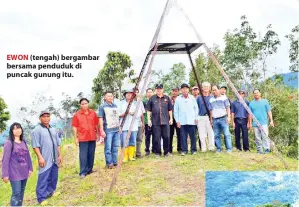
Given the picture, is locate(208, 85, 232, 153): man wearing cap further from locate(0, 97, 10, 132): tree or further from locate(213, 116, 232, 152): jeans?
locate(0, 97, 10, 132): tree

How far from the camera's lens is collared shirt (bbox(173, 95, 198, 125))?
8250 mm

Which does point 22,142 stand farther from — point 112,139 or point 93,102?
point 93,102

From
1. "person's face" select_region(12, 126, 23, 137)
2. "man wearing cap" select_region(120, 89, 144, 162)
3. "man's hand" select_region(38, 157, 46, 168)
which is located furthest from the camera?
"man wearing cap" select_region(120, 89, 144, 162)

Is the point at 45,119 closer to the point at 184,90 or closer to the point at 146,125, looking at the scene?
the point at 146,125

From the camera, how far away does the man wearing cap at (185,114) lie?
325 inches

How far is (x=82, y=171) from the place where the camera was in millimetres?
7578

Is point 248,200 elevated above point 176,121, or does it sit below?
below

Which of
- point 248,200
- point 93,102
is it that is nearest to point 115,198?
point 248,200

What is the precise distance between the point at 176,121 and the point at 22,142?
10.9 ft

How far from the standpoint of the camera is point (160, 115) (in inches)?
325

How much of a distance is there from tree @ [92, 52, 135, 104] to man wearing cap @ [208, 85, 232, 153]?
9807mm

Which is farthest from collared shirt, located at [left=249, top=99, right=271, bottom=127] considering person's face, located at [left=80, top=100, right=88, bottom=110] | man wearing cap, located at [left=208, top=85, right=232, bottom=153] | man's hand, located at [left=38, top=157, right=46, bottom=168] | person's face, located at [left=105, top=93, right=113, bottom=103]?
man's hand, located at [left=38, top=157, right=46, bottom=168]

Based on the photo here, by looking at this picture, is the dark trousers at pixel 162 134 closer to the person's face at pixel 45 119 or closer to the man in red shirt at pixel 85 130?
the man in red shirt at pixel 85 130

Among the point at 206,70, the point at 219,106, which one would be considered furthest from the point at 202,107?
the point at 206,70
